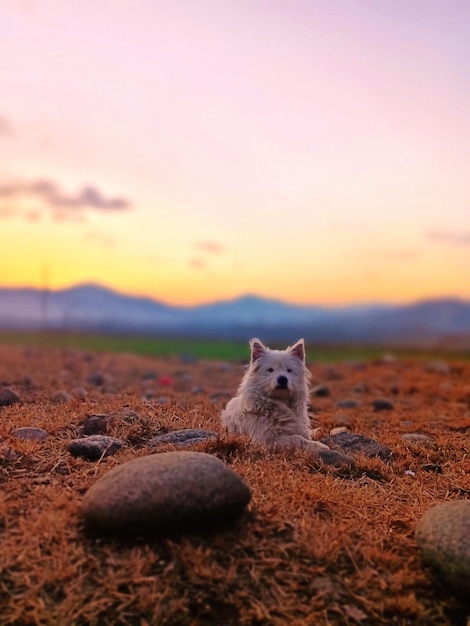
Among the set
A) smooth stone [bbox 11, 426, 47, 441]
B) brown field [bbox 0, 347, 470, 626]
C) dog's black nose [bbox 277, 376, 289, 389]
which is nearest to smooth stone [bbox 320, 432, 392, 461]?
brown field [bbox 0, 347, 470, 626]

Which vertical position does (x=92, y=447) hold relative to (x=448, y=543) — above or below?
above

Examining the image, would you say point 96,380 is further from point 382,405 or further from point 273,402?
point 273,402

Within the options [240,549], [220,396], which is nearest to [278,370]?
[240,549]

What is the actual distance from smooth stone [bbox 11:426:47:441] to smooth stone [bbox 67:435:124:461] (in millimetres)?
719

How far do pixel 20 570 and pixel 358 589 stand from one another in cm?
292

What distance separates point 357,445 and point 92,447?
13.0 ft

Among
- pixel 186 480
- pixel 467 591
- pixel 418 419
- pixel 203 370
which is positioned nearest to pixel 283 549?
pixel 186 480

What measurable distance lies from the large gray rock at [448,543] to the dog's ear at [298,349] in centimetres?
428

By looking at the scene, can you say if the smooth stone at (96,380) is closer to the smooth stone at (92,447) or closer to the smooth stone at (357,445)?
the smooth stone at (357,445)

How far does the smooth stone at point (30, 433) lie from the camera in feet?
26.7

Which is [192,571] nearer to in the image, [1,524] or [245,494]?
[245,494]

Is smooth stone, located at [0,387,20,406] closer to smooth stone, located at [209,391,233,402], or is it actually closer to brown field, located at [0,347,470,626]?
brown field, located at [0,347,470,626]

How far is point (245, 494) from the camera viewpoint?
6.15 meters

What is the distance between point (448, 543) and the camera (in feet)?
19.2
